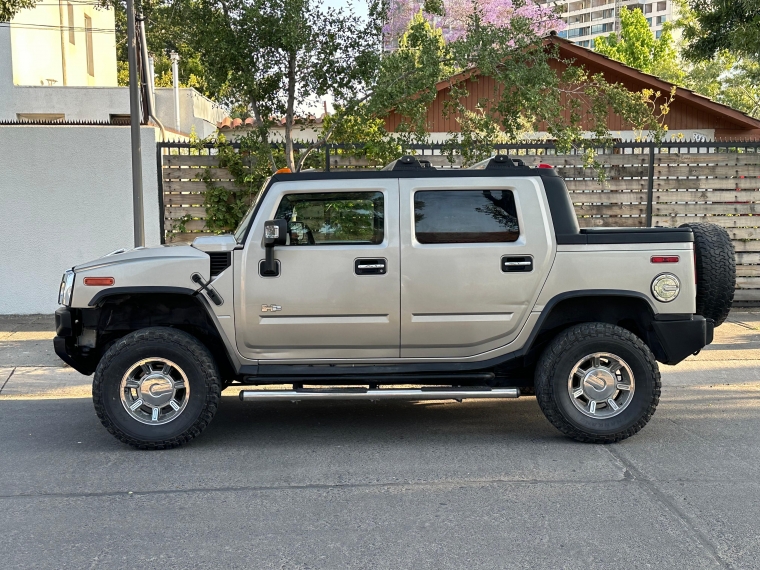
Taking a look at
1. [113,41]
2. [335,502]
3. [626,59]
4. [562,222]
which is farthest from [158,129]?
[626,59]

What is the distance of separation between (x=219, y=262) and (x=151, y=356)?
825 millimetres

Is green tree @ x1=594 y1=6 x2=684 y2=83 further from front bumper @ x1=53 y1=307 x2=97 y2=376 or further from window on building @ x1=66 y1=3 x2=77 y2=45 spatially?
front bumper @ x1=53 y1=307 x2=97 y2=376

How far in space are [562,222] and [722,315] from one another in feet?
4.79

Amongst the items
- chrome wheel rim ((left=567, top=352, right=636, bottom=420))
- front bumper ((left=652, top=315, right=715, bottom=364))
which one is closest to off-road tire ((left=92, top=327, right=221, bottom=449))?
chrome wheel rim ((left=567, top=352, right=636, bottom=420))

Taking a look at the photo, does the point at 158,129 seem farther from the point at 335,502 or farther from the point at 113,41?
the point at 113,41

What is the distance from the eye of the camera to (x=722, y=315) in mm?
6238

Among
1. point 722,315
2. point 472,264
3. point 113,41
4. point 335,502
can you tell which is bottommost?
point 335,502

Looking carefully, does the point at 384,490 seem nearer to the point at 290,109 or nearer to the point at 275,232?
the point at 275,232

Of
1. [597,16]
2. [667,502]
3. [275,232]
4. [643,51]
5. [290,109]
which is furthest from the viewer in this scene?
[597,16]

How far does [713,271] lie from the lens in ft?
20.0

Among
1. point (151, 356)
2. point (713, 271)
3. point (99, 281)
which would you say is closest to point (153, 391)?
point (151, 356)

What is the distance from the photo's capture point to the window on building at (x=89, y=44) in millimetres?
24125

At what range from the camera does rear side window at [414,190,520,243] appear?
19.8ft

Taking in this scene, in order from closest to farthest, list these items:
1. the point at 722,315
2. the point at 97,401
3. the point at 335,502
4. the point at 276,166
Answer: the point at 335,502
the point at 97,401
the point at 722,315
the point at 276,166
